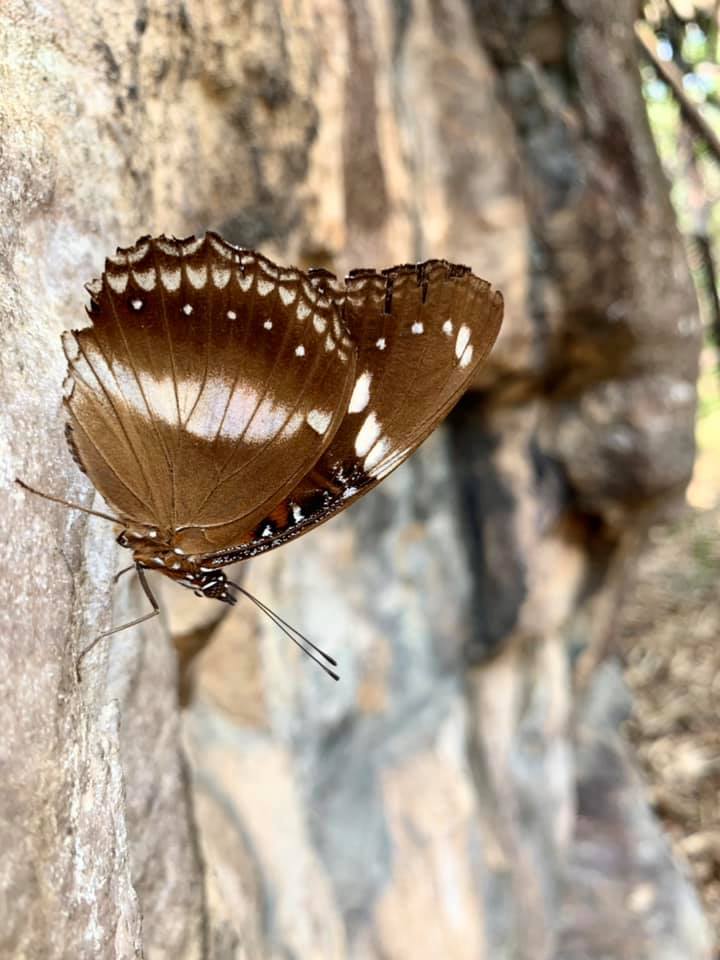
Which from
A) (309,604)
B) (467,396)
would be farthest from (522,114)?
(309,604)

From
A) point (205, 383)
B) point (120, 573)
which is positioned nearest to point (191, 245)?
point (205, 383)

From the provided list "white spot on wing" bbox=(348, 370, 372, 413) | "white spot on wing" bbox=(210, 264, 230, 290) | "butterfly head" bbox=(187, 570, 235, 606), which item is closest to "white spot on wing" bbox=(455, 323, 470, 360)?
"white spot on wing" bbox=(348, 370, 372, 413)

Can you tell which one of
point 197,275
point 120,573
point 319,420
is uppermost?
point 197,275

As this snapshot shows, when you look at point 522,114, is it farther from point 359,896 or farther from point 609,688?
point 609,688

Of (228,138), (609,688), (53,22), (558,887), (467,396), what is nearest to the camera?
(53,22)

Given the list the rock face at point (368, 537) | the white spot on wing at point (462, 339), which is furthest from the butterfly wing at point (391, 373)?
the rock face at point (368, 537)

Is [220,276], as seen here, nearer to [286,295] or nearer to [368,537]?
[286,295]

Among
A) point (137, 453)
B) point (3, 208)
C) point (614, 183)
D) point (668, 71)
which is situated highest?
point (668, 71)
